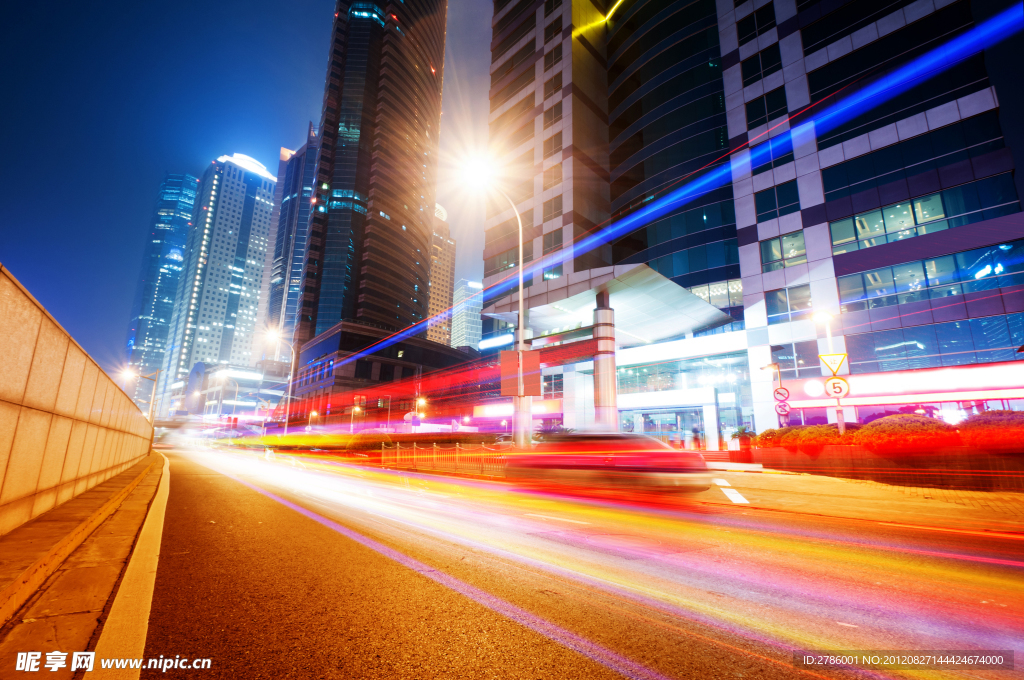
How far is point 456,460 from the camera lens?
20609mm

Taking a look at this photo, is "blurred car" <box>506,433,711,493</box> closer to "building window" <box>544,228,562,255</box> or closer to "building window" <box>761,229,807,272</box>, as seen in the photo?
"building window" <box>761,229,807,272</box>

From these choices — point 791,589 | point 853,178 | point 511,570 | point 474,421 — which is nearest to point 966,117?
point 853,178

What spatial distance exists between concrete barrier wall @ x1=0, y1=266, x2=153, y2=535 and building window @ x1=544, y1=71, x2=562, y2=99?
46408mm

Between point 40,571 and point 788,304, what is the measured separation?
3397 cm

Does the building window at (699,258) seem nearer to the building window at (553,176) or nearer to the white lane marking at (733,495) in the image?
the building window at (553,176)

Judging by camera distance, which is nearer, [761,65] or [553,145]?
[761,65]

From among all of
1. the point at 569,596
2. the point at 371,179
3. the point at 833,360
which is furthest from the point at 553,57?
the point at 371,179

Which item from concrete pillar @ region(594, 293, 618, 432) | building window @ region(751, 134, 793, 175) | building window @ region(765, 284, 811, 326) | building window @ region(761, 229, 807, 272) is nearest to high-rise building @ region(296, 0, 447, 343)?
concrete pillar @ region(594, 293, 618, 432)

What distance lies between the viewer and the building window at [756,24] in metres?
34.6

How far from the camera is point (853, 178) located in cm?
2791

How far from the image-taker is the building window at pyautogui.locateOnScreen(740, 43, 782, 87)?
33406mm

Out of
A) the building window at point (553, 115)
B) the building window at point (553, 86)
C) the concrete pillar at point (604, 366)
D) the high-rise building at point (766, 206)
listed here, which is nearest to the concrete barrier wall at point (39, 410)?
the high-rise building at point (766, 206)

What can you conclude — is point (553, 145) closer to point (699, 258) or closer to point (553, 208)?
point (553, 208)

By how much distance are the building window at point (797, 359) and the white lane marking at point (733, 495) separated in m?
17.8
